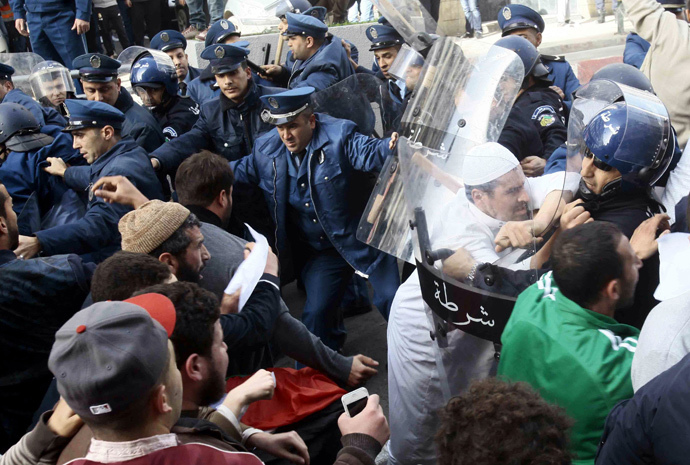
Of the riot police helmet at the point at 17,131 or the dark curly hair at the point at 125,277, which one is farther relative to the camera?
the riot police helmet at the point at 17,131

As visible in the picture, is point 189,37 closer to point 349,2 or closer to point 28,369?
point 349,2

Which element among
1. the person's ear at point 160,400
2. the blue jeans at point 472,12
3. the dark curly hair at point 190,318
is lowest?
the blue jeans at point 472,12

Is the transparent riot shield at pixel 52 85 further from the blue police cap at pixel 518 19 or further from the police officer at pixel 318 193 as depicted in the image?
the blue police cap at pixel 518 19

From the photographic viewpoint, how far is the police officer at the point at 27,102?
5637mm

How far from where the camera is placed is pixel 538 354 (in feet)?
7.55

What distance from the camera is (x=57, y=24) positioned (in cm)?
866

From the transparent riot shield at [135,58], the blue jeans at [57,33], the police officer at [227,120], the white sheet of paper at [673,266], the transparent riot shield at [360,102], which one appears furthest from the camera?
the blue jeans at [57,33]

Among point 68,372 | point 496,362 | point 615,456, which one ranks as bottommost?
point 496,362

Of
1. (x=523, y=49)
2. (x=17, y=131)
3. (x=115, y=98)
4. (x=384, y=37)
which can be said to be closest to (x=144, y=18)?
(x=115, y=98)

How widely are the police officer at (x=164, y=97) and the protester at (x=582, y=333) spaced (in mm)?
4127

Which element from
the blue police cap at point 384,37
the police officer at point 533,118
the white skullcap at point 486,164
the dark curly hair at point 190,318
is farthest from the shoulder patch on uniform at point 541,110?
the dark curly hair at point 190,318

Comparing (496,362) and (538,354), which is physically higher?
(538,354)

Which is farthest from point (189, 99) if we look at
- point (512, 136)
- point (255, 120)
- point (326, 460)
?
point (326, 460)

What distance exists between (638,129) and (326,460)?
1.75m
